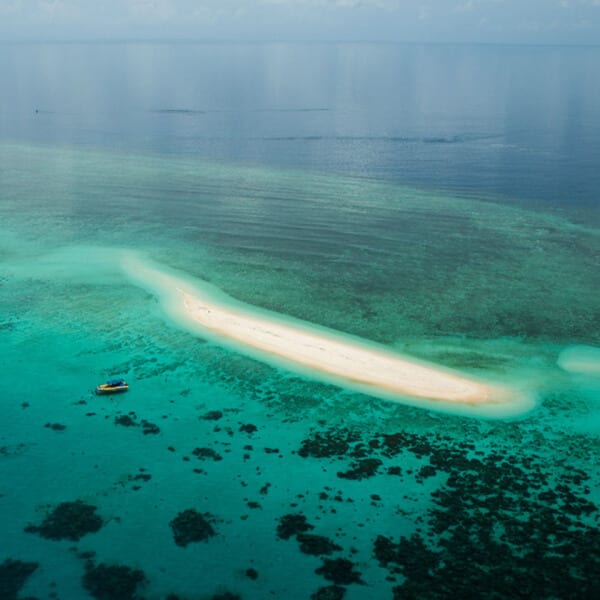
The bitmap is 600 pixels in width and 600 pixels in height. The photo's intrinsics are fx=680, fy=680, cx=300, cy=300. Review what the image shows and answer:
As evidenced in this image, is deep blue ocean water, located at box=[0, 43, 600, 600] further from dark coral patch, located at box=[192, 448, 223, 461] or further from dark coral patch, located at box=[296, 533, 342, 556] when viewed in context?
dark coral patch, located at box=[192, 448, 223, 461]

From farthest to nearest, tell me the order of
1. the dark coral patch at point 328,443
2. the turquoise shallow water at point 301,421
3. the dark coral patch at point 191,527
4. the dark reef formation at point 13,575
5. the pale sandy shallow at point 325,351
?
the pale sandy shallow at point 325,351 → the dark coral patch at point 328,443 → the dark coral patch at point 191,527 → the turquoise shallow water at point 301,421 → the dark reef formation at point 13,575

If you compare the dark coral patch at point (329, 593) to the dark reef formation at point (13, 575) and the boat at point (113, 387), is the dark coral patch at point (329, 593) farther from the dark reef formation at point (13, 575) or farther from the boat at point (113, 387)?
the boat at point (113, 387)

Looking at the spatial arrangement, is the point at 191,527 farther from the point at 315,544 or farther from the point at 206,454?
the point at 315,544

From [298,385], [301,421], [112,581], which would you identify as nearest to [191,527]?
[112,581]

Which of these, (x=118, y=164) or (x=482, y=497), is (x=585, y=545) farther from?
(x=118, y=164)

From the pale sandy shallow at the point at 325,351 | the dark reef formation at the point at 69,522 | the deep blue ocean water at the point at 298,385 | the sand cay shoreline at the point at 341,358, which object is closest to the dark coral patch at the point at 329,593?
the deep blue ocean water at the point at 298,385

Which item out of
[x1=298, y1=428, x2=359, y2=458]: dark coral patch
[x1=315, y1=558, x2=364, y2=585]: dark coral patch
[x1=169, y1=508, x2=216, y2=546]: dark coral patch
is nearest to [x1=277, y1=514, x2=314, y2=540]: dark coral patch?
[x1=315, y1=558, x2=364, y2=585]: dark coral patch

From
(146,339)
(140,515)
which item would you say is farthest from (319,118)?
(140,515)
